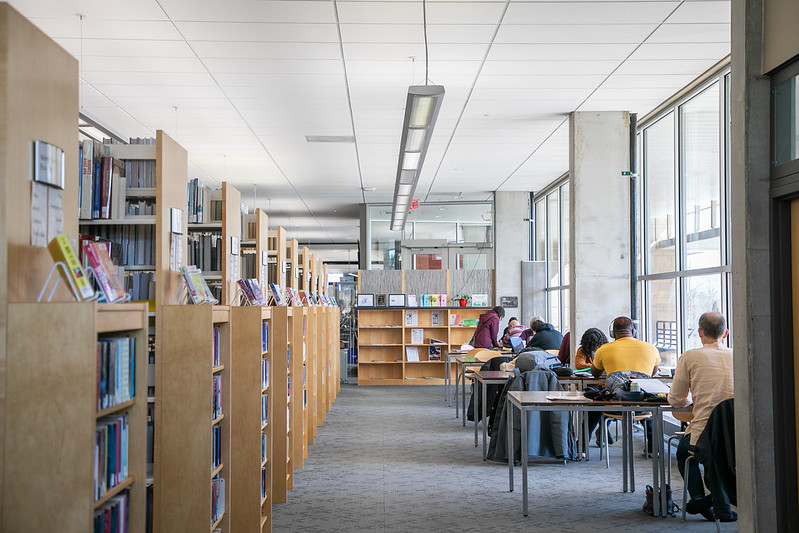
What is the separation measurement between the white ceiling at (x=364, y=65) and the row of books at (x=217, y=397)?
308cm

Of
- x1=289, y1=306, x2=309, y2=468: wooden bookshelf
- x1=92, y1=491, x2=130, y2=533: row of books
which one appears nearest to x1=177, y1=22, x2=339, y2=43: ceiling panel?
x1=289, y1=306, x2=309, y2=468: wooden bookshelf

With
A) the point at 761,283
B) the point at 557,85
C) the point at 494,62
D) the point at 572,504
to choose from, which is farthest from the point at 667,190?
the point at 761,283

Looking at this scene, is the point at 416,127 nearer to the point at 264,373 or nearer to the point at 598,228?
the point at 264,373

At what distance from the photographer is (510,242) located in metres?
16.1

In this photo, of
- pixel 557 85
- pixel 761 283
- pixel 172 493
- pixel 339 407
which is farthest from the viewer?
pixel 339 407

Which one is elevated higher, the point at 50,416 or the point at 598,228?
the point at 598,228

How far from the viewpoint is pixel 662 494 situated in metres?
5.39

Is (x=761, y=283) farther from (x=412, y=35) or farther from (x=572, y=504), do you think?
(x=412, y=35)

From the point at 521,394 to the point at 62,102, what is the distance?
4.05 metres

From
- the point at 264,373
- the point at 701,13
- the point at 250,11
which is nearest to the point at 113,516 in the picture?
the point at 264,373

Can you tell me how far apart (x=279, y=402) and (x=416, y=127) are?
2751 mm

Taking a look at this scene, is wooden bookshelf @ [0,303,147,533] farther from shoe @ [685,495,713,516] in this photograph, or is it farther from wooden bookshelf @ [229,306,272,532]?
shoe @ [685,495,713,516]

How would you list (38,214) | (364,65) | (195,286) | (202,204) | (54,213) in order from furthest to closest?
(364,65), (202,204), (195,286), (54,213), (38,214)

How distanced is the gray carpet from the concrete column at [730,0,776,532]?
1.23 m
